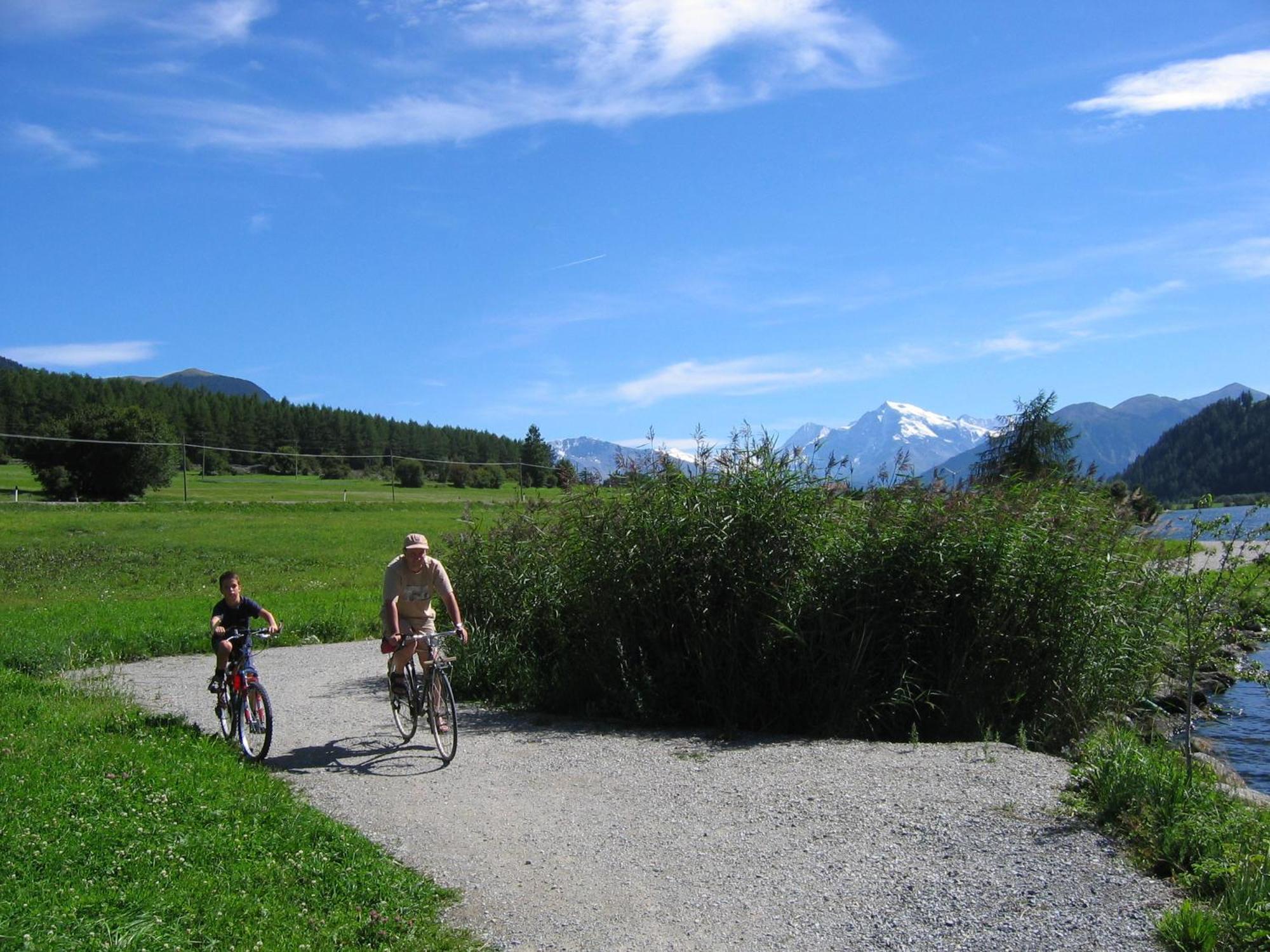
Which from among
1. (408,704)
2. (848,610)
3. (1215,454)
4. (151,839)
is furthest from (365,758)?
(1215,454)

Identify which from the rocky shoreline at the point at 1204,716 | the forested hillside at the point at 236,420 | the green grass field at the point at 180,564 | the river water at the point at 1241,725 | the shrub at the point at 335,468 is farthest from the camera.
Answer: the forested hillside at the point at 236,420

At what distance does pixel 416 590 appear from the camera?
922cm

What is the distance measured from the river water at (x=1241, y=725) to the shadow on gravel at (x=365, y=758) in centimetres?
694

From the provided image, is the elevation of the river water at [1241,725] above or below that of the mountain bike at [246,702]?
below

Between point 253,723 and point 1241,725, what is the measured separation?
14.2 meters

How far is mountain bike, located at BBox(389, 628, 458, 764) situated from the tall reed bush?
2363mm

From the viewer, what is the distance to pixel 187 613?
18875 millimetres

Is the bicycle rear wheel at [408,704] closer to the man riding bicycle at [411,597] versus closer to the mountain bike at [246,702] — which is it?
the man riding bicycle at [411,597]

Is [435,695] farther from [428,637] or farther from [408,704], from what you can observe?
[408,704]

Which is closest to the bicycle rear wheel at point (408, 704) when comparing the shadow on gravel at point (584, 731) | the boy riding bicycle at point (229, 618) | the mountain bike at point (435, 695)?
the mountain bike at point (435, 695)

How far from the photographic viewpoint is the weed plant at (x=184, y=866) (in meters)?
4.96

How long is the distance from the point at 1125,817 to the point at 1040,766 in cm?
167

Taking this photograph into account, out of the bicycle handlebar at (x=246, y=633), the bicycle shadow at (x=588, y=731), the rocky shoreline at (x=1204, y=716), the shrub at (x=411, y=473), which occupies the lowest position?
the rocky shoreline at (x=1204, y=716)

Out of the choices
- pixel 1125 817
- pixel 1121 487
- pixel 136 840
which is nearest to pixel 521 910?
pixel 136 840
